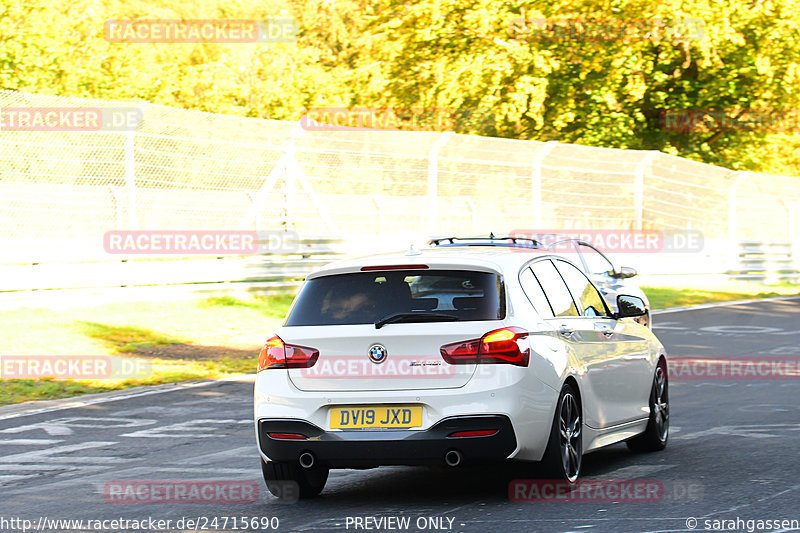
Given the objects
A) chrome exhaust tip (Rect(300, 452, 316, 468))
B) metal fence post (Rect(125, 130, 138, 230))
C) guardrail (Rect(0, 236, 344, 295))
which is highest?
metal fence post (Rect(125, 130, 138, 230))

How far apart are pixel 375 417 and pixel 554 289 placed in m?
1.66

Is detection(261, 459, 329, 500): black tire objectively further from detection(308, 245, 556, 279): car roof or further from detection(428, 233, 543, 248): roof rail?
detection(428, 233, 543, 248): roof rail

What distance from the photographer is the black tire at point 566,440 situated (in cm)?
712

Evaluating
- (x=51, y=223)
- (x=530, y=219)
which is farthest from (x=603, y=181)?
(x=51, y=223)

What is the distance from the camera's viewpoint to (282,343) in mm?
7223

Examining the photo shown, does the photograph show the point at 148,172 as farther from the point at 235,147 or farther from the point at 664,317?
the point at 664,317

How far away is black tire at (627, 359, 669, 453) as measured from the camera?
8.90 metres

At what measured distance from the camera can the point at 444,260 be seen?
7.37 metres

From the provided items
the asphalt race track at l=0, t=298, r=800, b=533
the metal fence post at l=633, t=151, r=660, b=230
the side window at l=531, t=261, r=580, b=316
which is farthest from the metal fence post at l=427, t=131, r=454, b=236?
the side window at l=531, t=261, r=580, b=316

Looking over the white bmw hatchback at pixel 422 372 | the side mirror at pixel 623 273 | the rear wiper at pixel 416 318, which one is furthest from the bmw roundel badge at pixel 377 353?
the side mirror at pixel 623 273

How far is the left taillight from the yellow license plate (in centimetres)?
33

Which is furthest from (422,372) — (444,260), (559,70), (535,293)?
(559,70)

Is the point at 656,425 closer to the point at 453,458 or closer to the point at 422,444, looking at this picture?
the point at 453,458

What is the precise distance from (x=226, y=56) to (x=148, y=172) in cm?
2715
